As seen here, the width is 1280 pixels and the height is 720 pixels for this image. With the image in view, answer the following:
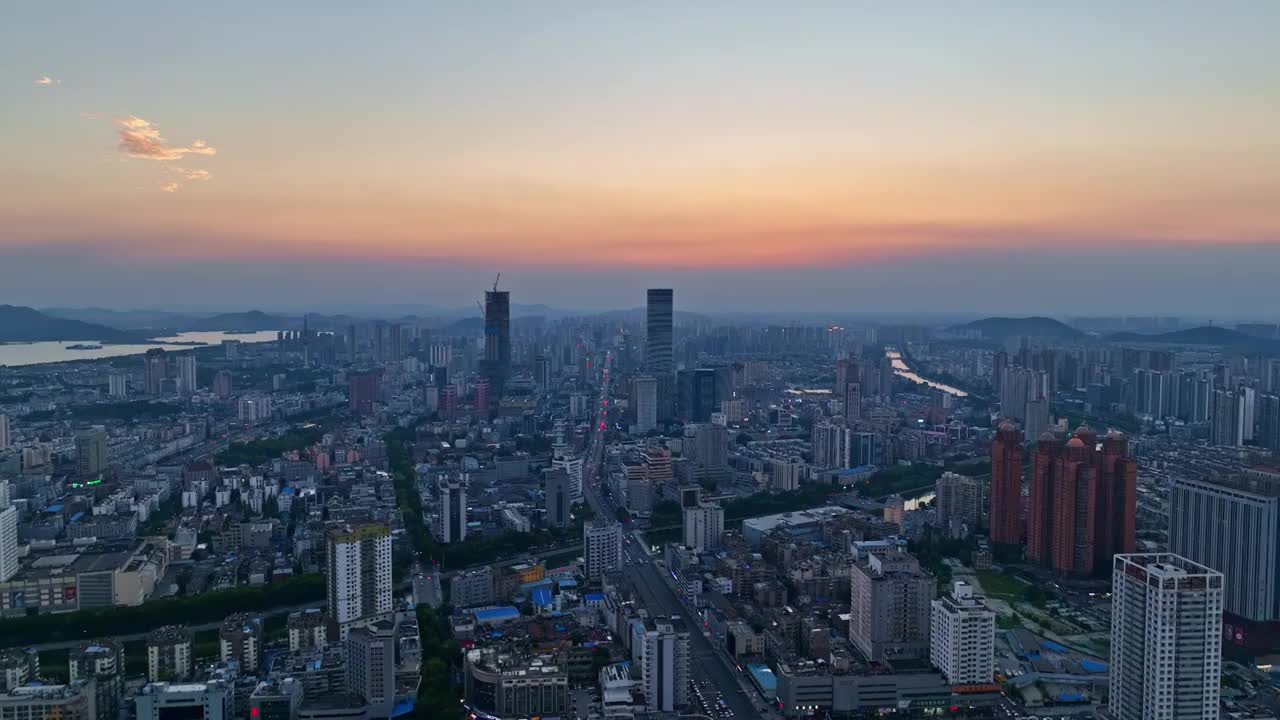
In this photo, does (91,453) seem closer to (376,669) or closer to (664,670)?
(376,669)

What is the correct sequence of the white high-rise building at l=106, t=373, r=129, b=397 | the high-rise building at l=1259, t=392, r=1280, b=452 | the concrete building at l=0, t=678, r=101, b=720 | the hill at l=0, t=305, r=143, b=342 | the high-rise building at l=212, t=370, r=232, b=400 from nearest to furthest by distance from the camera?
the concrete building at l=0, t=678, r=101, b=720 → the high-rise building at l=1259, t=392, r=1280, b=452 → the white high-rise building at l=106, t=373, r=129, b=397 → the high-rise building at l=212, t=370, r=232, b=400 → the hill at l=0, t=305, r=143, b=342

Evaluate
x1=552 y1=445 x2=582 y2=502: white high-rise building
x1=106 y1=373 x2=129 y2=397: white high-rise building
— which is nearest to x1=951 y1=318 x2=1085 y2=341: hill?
x1=552 y1=445 x2=582 y2=502: white high-rise building

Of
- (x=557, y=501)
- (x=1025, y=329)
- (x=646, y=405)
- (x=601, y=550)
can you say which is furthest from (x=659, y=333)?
(x=1025, y=329)

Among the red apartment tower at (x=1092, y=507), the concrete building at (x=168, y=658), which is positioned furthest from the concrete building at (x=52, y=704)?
the red apartment tower at (x=1092, y=507)

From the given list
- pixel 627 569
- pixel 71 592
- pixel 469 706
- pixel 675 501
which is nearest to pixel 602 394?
pixel 675 501

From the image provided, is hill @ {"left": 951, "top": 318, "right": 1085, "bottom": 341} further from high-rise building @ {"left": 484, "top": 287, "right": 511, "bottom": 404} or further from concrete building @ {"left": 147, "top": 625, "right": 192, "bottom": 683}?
concrete building @ {"left": 147, "top": 625, "right": 192, "bottom": 683}

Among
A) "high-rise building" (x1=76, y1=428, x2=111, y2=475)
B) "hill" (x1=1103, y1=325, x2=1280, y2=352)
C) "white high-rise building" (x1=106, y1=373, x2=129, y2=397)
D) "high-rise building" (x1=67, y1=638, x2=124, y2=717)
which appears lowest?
"high-rise building" (x1=67, y1=638, x2=124, y2=717)
